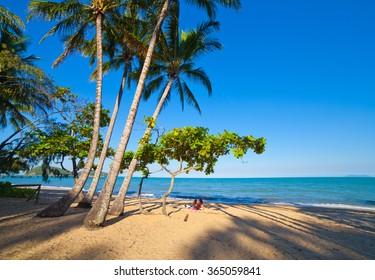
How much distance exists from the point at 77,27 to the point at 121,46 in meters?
2.13

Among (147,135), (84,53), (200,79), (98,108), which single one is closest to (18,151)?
(84,53)

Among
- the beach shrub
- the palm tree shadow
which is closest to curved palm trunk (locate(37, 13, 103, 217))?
the palm tree shadow

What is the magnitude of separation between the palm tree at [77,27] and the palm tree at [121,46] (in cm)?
85

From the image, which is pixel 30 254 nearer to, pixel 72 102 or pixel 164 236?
pixel 164 236

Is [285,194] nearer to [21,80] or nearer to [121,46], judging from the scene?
[121,46]

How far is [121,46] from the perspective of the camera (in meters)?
10.9

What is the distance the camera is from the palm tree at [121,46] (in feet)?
31.2

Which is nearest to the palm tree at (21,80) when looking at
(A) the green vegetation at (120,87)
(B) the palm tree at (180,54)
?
(A) the green vegetation at (120,87)

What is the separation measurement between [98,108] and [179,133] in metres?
3.29

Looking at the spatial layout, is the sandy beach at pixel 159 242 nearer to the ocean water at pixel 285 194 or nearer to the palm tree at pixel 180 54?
the palm tree at pixel 180 54

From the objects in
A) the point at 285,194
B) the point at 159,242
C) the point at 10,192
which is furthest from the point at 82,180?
the point at 285,194

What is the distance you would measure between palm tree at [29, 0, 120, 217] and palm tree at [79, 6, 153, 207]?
33.4 inches

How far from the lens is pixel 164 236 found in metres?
5.78
